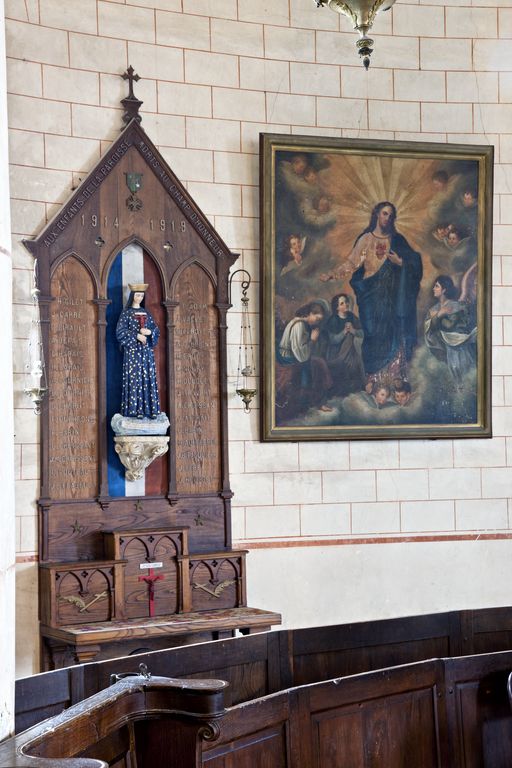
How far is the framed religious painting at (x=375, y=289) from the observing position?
869cm

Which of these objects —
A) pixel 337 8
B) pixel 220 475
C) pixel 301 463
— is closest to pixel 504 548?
pixel 301 463

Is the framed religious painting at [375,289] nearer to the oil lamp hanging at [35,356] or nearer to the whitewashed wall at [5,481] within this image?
the oil lamp hanging at [35,356]

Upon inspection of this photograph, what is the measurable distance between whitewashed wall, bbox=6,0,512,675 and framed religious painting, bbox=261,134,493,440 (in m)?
0.18

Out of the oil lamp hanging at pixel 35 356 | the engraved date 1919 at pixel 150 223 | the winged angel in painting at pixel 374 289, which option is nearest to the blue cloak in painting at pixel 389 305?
the winged angel in painting at pixel 374 289

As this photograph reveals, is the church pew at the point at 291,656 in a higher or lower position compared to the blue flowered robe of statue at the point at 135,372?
lower

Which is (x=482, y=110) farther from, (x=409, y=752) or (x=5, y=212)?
(x=5, y=212)

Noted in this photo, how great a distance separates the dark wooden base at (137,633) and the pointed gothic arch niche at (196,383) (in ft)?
3.64

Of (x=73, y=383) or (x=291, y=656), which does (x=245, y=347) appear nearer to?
(x=73, y=383)

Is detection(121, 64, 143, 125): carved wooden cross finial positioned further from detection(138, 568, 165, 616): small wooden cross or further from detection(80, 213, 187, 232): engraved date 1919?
detection(138, 568, 165, 616): small wooden cross

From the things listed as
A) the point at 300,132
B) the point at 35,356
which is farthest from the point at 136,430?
the point at 300,132

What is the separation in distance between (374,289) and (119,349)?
2318mm

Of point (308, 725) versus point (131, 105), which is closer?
point (308, 725)

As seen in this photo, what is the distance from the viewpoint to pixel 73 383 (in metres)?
7.95

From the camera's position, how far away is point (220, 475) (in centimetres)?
842
